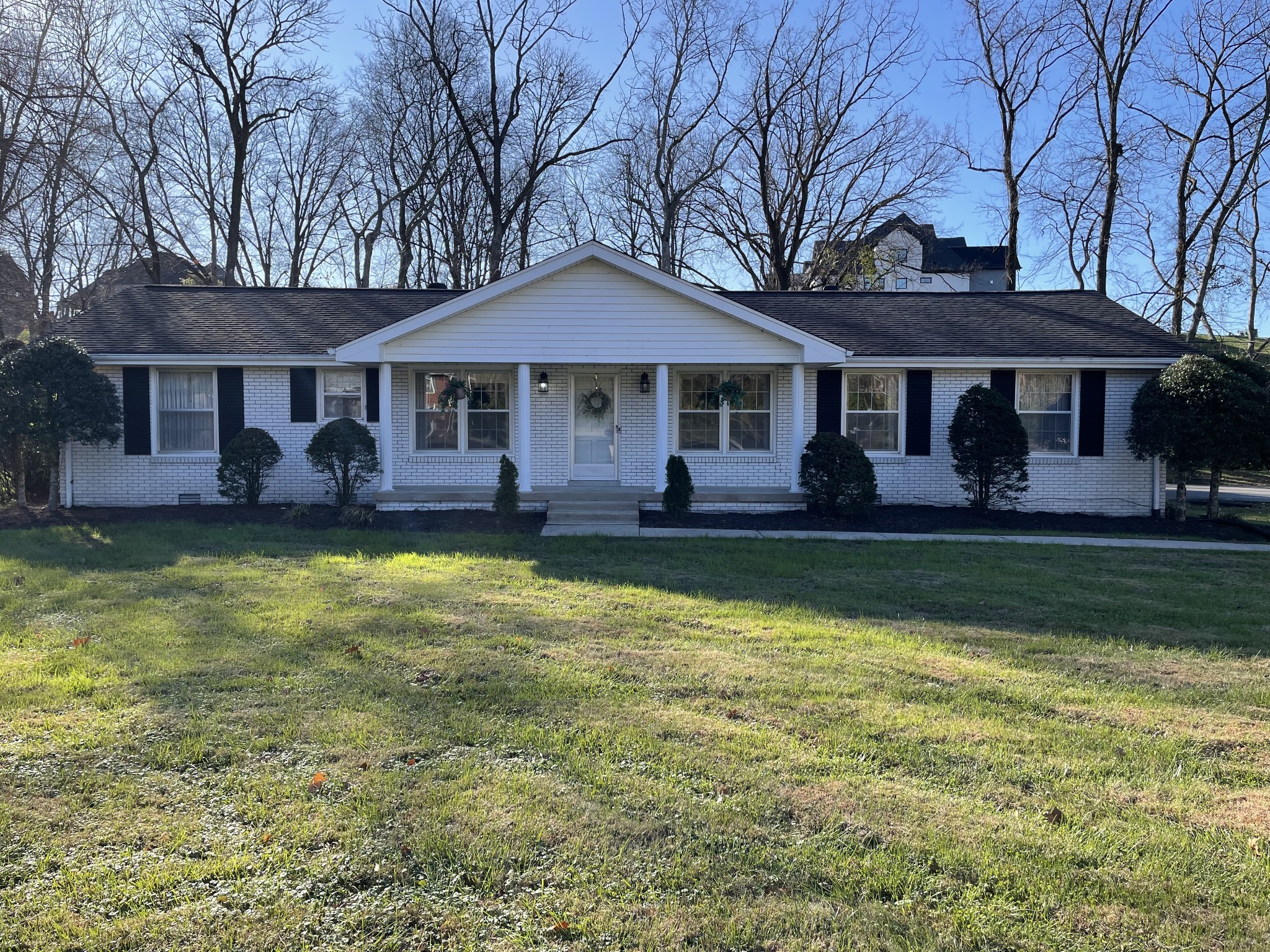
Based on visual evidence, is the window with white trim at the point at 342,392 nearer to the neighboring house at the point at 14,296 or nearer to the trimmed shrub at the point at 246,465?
the trimmed shrub at the point at 246,465

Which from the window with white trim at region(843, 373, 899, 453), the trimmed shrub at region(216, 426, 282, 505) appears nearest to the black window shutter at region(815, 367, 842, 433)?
the window with white trim at region(843, 373, 899, 453)

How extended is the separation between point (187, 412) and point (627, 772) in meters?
13.3

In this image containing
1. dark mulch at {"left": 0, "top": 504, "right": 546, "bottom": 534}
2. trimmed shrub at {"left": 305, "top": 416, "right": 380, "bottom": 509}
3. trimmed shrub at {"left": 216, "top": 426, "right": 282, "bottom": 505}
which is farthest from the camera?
trimmed shrub at {"left": 216, "top": 426, "right": 282, "bottom": 505}

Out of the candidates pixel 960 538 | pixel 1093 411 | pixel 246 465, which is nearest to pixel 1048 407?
pixel 1093 411

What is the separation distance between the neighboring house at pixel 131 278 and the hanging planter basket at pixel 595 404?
20.8m

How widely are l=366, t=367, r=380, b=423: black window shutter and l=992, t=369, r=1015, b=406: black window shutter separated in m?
10.8

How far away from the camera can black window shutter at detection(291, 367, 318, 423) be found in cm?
1427

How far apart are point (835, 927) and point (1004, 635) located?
4268 millimetres

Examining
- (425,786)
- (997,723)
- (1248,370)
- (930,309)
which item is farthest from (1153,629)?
(930,309)

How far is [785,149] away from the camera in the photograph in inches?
1165

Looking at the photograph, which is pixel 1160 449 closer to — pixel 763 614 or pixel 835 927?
pixel 763 614

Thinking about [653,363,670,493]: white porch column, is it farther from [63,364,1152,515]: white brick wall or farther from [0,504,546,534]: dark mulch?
[0,504,546,534]: dark mulch

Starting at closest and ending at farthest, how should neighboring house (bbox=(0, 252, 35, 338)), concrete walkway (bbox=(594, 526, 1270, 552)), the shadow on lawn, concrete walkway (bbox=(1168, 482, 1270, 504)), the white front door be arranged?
the shadow on lawn
concrete walkway (bbox=(594, 526, 1270, 552))
the white front door
concrete walkway (bbox=(1168, 482, 1270, 504))
neighboring house (bbox=(0, 252, 35, 338))

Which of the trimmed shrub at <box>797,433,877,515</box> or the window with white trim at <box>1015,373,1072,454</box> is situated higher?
the window with white trim at <box>1015,373,1072,454</box>
